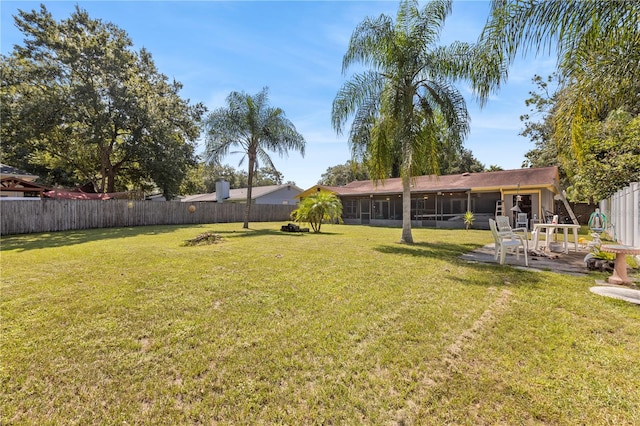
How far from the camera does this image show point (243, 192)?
→ 114 ft

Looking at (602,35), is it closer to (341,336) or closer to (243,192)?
(341,336)

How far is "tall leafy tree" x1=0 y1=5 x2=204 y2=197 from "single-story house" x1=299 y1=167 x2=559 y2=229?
12.9 m

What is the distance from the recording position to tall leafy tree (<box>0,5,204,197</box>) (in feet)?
60.8

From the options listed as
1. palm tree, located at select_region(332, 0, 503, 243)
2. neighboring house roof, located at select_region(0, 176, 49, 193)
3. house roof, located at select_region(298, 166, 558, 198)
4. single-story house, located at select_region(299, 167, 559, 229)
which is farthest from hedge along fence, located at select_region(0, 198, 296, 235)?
palm tree, located at select_region(332, 0, 503, 243)

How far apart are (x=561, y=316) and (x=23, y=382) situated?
544 centimetres

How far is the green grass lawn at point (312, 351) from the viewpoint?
2090 millimetres

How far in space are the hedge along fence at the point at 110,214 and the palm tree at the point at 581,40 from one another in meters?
18.5

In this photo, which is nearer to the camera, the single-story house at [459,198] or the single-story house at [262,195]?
the single-story house at [459,198]

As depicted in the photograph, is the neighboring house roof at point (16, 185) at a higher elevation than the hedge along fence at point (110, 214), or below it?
higher

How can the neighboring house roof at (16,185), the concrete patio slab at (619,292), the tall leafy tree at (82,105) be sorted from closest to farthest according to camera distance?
the concrete patio slab at (619,292), the neighboring house roof at (16,185), the tall leafy tree at (82,105)

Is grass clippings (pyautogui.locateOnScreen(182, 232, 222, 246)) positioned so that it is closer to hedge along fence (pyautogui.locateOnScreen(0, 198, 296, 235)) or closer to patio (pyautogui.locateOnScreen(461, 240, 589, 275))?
patio (pyautogui.locateOnScreen(461, 240, 589, 275))

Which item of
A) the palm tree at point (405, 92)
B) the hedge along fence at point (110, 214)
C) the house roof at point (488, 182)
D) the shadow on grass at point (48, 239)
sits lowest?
the shadow on grass at point (48, 239)

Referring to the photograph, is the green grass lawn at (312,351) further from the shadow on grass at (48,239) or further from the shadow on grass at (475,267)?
the shadow on grass at (48,239)

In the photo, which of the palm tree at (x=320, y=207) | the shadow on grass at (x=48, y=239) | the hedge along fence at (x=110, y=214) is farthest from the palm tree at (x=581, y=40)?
the hedge along fence at (x=110, y=214)
